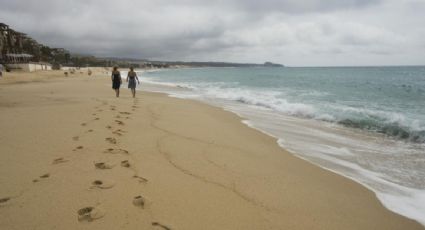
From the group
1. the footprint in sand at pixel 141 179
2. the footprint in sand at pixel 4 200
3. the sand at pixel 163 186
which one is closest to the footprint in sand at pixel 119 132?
the sand at pixel 163 186

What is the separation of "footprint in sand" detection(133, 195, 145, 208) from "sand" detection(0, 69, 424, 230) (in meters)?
0.01

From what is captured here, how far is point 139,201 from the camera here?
13.2 ft

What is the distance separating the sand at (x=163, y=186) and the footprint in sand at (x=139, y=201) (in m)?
0.01

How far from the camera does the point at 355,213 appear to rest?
444 cm

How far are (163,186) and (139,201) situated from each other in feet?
1.97

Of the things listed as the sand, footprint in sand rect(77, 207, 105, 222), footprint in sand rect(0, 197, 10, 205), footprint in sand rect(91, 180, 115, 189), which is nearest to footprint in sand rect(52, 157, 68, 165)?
the sand

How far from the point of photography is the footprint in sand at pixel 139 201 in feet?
13.0

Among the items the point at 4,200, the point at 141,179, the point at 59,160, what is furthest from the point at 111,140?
the point at 4,200

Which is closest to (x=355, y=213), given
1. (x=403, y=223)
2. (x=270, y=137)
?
(x=403, y=223)

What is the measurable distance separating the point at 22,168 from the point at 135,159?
5.63 feet

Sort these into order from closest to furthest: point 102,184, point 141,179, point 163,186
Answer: point 102,184 < point 163,186 < point 141,179

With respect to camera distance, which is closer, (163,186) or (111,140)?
(163,186)

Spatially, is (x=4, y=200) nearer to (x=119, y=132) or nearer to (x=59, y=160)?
(x=59, y=160)

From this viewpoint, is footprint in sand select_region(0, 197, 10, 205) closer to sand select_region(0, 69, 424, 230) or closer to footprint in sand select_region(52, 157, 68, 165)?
sand select_region(0, 69, 424, 230)
